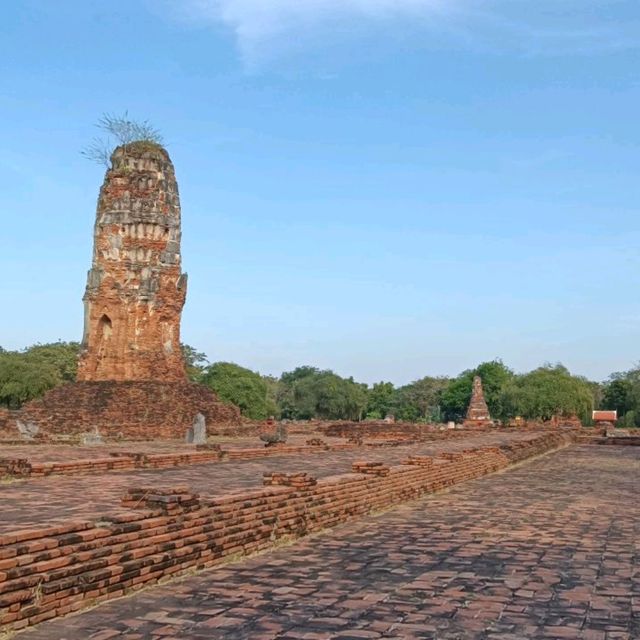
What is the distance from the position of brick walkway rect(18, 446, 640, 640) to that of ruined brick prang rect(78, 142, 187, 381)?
70.2ft

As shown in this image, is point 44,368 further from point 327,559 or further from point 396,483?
point 327,559

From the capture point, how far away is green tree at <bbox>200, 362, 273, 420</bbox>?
52.8 m

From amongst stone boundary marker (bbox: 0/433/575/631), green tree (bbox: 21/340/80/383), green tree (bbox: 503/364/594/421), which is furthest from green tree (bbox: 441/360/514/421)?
stone boundary marker (bbox: 0/433/575/631)

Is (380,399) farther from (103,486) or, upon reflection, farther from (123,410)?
(103,486)

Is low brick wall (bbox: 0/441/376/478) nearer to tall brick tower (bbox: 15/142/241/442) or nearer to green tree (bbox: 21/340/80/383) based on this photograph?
tall brick tower (bbox: 15/142/241/442)

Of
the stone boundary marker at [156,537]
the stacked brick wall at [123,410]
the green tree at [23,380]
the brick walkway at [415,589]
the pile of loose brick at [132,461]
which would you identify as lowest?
the brick walkway at [415,589]

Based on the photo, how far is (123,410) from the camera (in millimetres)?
25359

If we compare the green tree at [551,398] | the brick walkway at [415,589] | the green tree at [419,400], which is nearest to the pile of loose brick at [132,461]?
the brick walkway at [415,589]

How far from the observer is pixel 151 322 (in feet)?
93.5

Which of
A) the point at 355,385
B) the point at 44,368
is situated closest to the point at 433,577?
the point at 44,368

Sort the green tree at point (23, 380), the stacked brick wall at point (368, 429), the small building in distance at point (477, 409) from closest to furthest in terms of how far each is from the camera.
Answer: the stacked brick wall at point (368, 429) → the small building in distance at point (477, 409) → the green tree at point (23, 380)

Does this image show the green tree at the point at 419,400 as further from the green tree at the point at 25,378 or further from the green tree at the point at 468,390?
the green tree at the point at 25,378

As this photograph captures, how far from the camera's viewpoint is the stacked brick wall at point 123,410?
24.6m

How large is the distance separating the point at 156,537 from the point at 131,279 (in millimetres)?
24077
